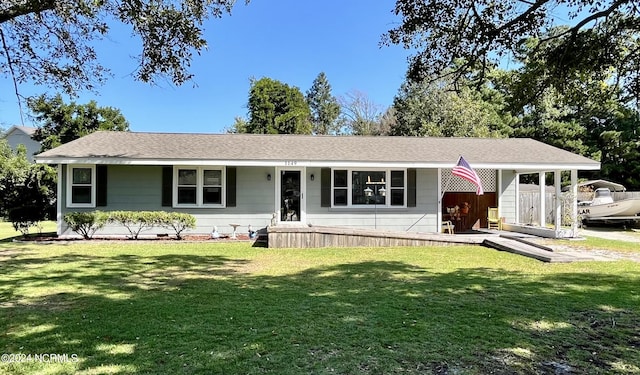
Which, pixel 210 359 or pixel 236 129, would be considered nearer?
pixel 210 359

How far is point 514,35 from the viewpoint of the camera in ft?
21.5

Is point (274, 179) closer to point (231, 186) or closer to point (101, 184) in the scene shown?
point (231, 186)

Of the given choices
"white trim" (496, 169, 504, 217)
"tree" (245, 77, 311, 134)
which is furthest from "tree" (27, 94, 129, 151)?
"white trim" (496, 169, 504, 217)

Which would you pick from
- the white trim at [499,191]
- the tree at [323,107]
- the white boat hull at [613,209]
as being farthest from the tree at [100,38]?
the tree at [323,107]

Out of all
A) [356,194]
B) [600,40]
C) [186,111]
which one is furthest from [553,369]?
[186,111]

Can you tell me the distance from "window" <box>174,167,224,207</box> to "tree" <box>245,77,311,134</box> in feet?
60.7

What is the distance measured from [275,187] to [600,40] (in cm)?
937

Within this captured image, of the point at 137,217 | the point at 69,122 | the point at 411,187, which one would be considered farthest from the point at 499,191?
the point at 69,122

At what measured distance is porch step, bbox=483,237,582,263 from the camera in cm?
858

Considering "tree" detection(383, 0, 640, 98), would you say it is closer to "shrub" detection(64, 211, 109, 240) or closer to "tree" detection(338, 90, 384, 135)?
"shrub" detection(64, 211, 109, 240)

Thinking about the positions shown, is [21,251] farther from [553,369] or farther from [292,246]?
[553,369]

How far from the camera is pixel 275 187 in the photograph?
43.3 ft

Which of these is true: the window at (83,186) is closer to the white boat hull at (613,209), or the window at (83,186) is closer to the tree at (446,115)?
the tree at (446,115)

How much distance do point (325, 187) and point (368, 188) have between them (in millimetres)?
1458
